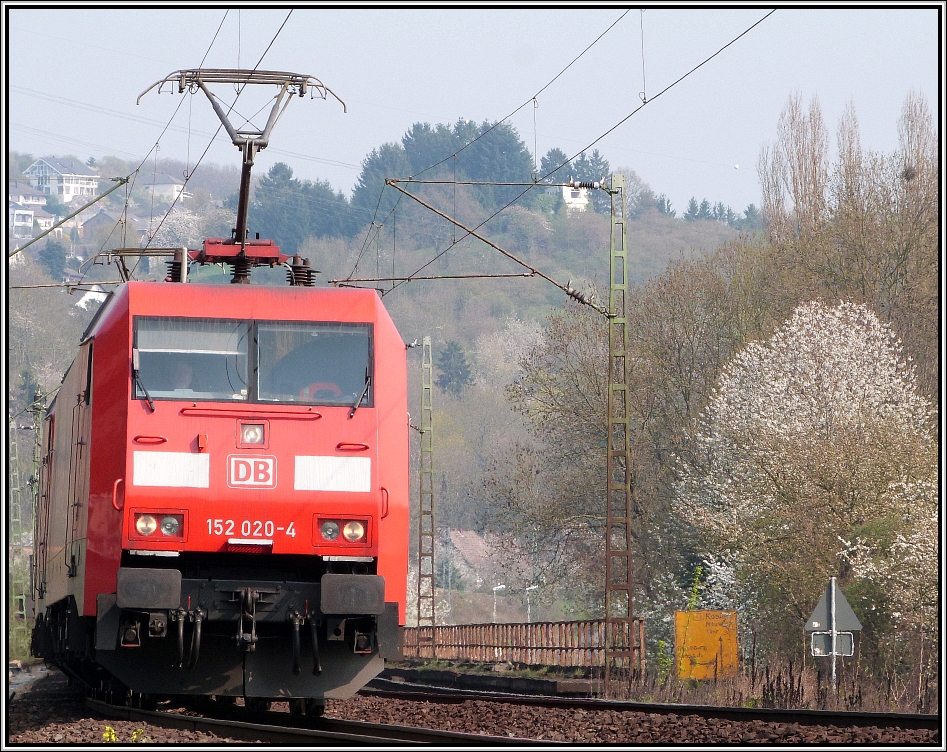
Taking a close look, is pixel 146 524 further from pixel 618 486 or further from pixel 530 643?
pixel 530 643

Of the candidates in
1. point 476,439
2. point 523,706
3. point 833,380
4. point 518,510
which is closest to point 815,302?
point 833,380

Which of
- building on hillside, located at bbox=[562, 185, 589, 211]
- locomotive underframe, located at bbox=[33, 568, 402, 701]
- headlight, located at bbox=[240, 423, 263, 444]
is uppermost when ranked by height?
building on hillside, located at bbox=[562, 185, 589, 211]

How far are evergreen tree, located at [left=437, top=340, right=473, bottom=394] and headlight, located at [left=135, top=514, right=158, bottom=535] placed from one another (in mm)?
112336

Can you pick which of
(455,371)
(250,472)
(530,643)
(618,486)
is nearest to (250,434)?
(250,472)

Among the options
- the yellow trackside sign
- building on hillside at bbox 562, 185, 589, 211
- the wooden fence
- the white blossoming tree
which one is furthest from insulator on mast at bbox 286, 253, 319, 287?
building on hillside at bbox 562, 185, 589, 211

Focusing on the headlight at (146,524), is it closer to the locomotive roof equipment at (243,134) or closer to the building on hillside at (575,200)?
the locomotive roof equipment at (243,134)

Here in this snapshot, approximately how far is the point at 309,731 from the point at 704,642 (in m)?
13.2

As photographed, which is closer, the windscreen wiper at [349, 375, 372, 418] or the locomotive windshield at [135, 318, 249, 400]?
the locomotive windshield at [135, 318, 249, 400]

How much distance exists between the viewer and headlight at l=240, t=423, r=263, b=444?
33.9 ft

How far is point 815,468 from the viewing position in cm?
2922

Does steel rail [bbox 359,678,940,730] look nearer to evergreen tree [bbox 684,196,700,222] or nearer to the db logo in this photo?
the db logo

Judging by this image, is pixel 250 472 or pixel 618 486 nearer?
pixel 250 472

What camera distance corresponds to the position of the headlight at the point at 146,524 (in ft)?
32.7

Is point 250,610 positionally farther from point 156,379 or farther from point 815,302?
point 815,302
